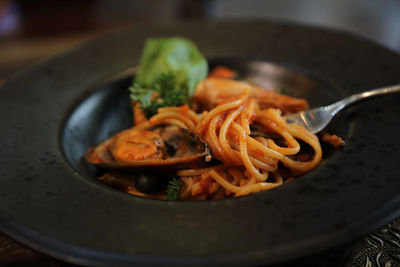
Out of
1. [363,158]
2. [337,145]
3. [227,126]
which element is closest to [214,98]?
[227,126]

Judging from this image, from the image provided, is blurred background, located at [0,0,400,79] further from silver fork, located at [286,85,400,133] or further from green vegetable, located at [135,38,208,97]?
silver fork, located at [286,85,400,133]

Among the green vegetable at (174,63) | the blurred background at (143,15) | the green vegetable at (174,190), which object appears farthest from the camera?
the blurred background at (143,15)

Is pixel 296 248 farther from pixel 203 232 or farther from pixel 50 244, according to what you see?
pixel 50 244

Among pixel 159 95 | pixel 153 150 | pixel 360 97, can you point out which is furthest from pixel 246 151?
pixel 159 95

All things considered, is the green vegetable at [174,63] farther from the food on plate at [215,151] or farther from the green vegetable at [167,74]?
the food on plate at [215,151]

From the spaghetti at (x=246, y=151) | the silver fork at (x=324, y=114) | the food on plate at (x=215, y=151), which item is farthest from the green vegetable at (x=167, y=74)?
the silver fork at (x=324, y=114)

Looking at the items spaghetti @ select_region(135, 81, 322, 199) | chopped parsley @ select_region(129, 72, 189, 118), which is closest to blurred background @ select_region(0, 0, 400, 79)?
chopped parsley @ select_region(129, 72, 189, 118)
